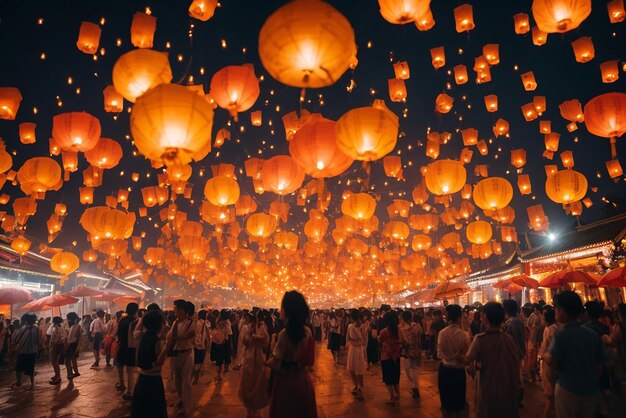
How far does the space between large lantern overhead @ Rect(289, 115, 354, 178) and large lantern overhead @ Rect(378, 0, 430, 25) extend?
1933mm

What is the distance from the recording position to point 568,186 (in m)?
8.79

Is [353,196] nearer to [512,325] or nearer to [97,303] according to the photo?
[512,325]

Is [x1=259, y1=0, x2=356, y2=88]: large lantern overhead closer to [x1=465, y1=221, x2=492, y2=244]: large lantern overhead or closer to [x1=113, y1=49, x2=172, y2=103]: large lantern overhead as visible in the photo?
[x1=113, y1=49, x2=172, y2=103]: large lantern overhead

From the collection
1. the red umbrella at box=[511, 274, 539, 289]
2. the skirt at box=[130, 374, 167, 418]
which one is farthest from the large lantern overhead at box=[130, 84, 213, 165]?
the red umbrella at box=[511, 274, 539, 289]

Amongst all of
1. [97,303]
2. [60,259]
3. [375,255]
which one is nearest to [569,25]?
[60,259]

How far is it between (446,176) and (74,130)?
24.3 feet

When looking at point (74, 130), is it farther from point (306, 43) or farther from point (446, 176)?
point (446, 176)

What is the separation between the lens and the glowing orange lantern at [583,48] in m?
9.26

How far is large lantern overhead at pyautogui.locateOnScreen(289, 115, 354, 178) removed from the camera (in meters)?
6.70

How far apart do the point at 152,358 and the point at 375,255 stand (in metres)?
21.9

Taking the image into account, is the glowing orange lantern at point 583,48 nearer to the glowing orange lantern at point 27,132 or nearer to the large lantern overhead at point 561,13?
the large lantern overhead at point 561,13

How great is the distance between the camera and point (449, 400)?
485cm

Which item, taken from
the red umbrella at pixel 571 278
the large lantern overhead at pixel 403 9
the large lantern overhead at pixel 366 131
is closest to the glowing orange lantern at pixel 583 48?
the large lantern overhead at pixel 403 9

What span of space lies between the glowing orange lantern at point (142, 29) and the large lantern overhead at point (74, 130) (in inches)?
72.5
